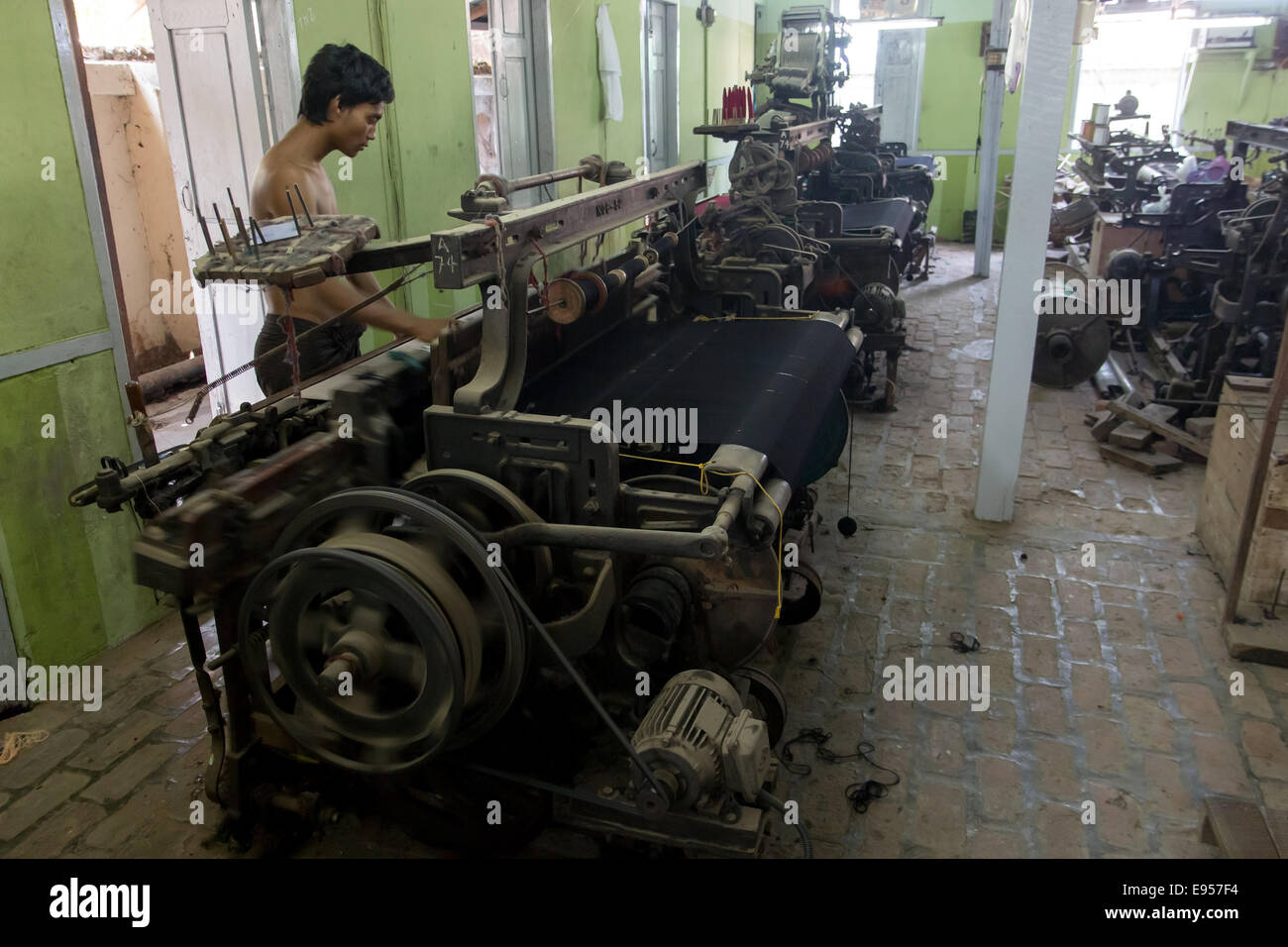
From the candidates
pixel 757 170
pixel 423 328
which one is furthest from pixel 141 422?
pixel 757 170

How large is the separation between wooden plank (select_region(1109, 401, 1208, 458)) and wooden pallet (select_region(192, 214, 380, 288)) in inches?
173

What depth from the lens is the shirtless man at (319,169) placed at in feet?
10.5

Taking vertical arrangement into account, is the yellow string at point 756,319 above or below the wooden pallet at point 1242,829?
above

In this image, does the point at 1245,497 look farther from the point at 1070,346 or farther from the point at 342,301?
the point at 342,301

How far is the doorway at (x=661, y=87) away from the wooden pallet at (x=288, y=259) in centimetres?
662

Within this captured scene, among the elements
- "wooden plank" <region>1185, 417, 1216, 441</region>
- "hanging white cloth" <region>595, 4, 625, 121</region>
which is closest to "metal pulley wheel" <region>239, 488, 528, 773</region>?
"wooden plank" <region>1185, 417, 1216, 441</region>

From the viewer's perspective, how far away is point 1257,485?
11.3 feet

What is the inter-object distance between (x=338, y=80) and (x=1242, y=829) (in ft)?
11.6

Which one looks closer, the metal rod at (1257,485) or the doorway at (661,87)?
the metal rod at (1257,485)

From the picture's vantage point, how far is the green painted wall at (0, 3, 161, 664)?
3002mm

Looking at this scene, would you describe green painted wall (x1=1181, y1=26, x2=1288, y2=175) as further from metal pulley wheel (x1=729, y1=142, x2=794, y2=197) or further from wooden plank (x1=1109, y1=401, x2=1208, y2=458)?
metal pulley wheel (x1=729, y1=142, x2=794, y2=197)

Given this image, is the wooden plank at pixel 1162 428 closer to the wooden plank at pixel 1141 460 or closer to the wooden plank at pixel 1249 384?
the wooden plank at pixel 1141 460

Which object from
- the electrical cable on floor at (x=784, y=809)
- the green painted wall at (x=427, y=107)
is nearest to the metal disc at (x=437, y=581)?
the electrical cable on floor at (x=784, y=809)

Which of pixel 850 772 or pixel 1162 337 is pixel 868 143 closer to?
pixel 1162 337
